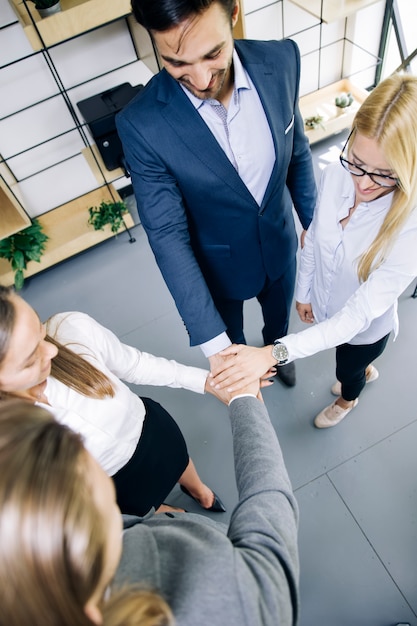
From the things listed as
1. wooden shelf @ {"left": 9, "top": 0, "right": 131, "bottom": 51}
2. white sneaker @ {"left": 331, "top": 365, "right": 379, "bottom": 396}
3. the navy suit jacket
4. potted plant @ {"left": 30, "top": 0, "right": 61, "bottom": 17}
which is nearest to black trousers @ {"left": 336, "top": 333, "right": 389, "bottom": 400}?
white sneaker @ {"left": 331, "top": 365, "right": 379, "bottom": 396}

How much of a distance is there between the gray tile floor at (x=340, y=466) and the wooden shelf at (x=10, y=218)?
100 centimetres

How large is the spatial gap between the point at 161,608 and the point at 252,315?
7.09ft

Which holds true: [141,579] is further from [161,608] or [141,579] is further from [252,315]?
[252,315]

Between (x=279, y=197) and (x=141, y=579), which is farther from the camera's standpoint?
(x=279, y=197)

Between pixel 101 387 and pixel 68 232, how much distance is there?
2.46m

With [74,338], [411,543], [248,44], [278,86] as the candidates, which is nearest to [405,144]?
[278,86]

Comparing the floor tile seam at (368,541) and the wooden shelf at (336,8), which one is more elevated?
the wooden shelf at (336,8)

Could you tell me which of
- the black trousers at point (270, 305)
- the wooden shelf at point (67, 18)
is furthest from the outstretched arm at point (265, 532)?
the wooden shelf at point (67, 18)

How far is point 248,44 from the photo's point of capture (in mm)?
1323

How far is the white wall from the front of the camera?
265 cm

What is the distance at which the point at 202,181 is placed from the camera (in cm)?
129

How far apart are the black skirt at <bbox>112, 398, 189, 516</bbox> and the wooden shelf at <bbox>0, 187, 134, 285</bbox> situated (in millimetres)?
2067

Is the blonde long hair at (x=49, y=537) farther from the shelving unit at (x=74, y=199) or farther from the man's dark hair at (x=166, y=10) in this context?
the shelving unit at (x=74, y=199)

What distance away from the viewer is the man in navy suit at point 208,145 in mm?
1022
